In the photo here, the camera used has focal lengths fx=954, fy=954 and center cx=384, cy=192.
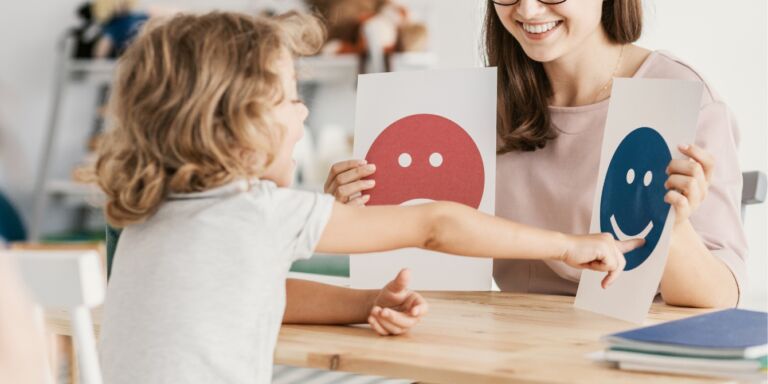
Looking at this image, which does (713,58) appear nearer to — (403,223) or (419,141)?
(419,141)

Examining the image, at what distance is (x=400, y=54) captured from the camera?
3.73 metres

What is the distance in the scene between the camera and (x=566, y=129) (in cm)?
160

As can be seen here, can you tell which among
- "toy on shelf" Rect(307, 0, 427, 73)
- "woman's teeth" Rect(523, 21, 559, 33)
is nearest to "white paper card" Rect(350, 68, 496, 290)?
"woman's teeth" Rect(523, 21, 559, 33)

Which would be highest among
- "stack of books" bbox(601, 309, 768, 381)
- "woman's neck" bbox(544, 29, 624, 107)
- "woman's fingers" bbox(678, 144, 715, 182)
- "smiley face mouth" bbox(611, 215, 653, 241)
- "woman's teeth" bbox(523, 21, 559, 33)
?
"woman's teeth" bbox(523, 21, 559, 33)

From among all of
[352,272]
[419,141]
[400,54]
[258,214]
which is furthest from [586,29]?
[400,54]

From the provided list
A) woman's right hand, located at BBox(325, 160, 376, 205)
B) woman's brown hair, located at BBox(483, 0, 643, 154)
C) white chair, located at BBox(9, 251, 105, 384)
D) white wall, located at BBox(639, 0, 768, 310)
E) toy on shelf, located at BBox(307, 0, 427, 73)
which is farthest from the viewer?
toy on shelf, located at BBox(307, 0, 427, 73)

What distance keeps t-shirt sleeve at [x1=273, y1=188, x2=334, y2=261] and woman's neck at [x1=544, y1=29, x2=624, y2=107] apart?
2.35 feet

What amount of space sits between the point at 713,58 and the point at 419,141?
1385mm

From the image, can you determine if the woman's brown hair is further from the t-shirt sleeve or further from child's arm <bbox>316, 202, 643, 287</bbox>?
the t-shirt sleeve

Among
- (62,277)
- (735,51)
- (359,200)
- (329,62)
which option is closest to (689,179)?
(359,200)

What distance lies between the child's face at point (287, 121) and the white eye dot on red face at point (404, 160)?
30cm

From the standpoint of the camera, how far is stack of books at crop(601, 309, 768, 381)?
90 cm

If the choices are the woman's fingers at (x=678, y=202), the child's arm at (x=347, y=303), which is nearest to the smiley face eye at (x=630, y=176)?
the woman's fingers at (x=678, y=202)

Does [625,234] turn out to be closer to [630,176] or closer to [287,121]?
[630,176]
